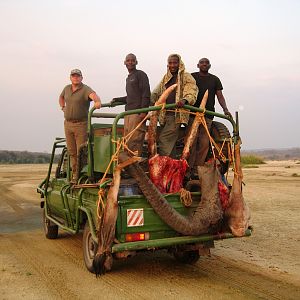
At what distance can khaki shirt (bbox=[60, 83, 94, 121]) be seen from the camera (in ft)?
26.3

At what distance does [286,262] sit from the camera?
699 cm

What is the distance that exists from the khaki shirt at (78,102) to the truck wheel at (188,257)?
9.55 feet

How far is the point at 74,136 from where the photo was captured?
8.19m

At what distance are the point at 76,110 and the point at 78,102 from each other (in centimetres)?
14

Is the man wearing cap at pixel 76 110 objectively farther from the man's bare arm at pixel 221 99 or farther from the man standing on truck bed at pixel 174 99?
the man's bare arm at pixel 221 99

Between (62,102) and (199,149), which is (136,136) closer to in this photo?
(199,149)

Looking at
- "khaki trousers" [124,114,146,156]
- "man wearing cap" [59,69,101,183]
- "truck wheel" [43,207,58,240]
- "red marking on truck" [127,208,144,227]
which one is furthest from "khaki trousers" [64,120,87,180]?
"red marking on truck" [127,208,144,227]

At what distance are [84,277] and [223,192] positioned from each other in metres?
2.17

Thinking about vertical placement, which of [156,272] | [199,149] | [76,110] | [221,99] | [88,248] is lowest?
[156,272]

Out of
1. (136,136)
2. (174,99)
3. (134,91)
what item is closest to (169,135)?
(136,136)

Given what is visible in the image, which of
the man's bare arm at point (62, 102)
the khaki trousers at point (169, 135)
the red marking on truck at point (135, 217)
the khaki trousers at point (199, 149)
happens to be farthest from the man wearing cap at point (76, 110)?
the red marking on truck at point (135, 217)

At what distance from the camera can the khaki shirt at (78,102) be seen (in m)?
8.01

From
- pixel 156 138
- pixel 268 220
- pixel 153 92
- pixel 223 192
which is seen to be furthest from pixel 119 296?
pixel 268 220

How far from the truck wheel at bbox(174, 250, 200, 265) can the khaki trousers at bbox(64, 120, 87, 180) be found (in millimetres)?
2435
